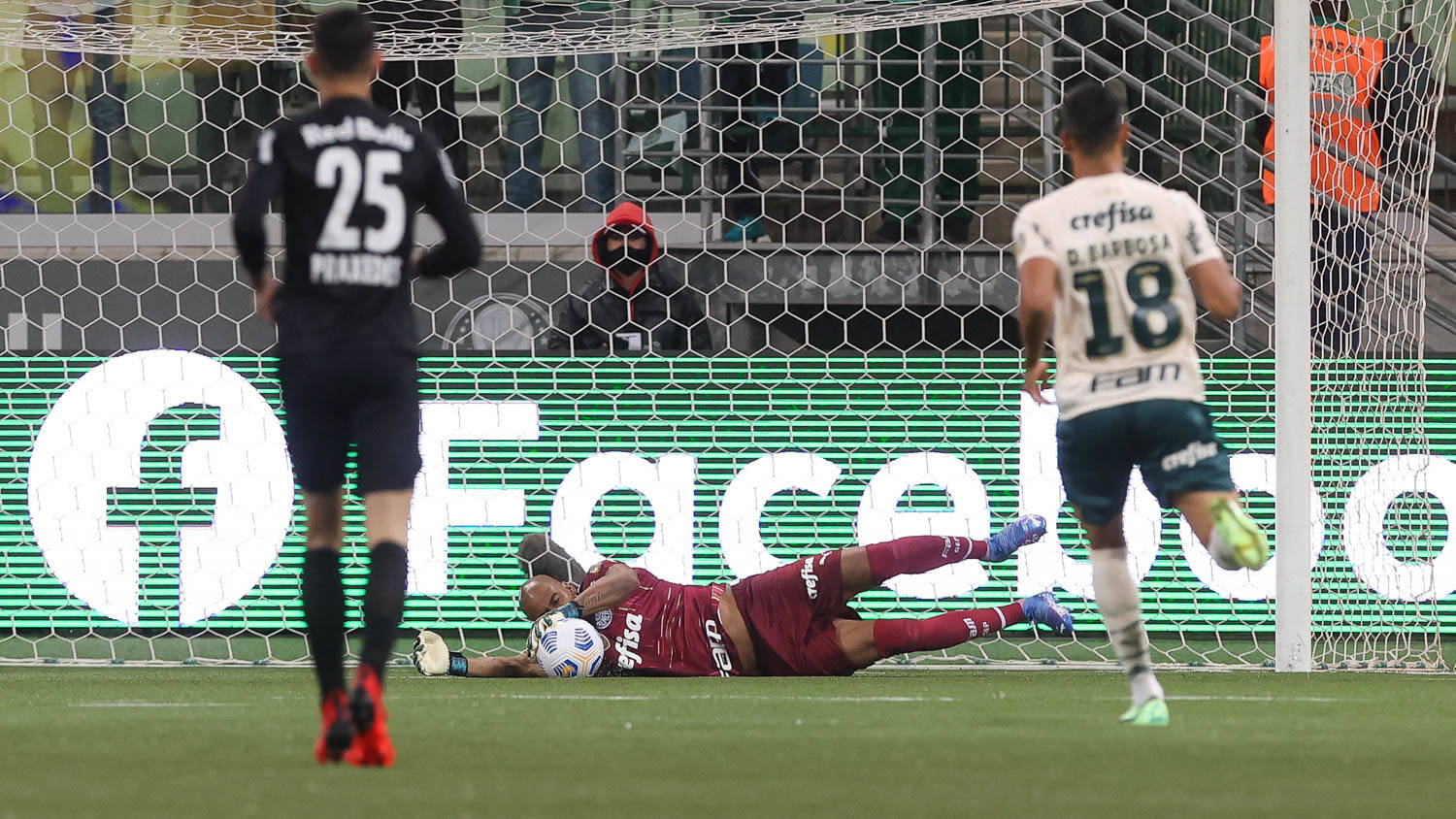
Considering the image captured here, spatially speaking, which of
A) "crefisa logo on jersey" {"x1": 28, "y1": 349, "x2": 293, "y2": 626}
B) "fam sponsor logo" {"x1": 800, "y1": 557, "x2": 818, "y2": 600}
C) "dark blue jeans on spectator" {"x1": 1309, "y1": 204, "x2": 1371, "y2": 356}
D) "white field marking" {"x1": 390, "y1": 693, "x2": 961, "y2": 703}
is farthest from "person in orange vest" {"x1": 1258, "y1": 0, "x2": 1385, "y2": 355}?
"crefisa logo on jersey" {"x1": 28, "y1": 349, "x2": 293, "y2": 626}

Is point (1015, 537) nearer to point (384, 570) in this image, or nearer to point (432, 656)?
point (432, 656)

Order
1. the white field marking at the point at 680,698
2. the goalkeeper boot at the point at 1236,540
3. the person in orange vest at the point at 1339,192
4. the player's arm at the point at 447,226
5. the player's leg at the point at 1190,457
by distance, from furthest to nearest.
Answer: the person in orange vest at the point at 1339,192 < the white field marking at the point at 680,698 < the player's leg at the point at 1190,457 < the goalkeeper boot at the point at 1236,540 < the player's arm at the point at 447,226

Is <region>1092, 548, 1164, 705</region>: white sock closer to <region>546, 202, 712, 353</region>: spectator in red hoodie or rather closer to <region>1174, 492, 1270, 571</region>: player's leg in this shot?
<region>1174, 492, 1270, 571</region>: player's leg

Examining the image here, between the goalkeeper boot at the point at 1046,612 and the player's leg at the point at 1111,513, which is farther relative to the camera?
the goalkeeper boot at the point at 1046,612

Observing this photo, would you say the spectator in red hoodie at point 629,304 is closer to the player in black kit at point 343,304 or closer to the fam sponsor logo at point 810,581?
the fam sponsor logo at point 810,581

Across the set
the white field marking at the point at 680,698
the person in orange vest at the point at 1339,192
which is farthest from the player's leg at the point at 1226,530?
the person in orange vest at the point at 1339,192

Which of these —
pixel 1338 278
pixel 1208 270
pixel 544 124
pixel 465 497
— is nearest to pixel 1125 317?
pixel 1208 270

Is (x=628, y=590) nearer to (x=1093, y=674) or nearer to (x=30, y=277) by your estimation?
(x=1093, y=674)

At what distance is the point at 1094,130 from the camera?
4.54 m

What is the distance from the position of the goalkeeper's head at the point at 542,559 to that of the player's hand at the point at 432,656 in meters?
0.64

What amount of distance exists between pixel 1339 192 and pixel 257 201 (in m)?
4.54

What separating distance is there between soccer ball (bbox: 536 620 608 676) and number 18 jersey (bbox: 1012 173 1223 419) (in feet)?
8.26

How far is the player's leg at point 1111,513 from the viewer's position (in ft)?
14.8

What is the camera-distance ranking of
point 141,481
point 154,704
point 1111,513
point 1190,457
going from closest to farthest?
point 1190,457 < point 1111,513 < point 154,704 < point 141,481
